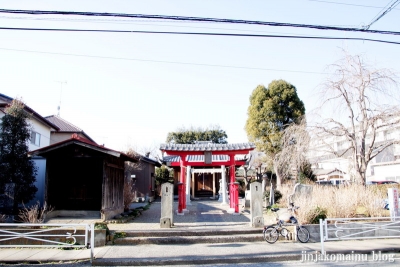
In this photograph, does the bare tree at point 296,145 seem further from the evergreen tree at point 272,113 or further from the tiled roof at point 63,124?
the tiled roof at point 63,124

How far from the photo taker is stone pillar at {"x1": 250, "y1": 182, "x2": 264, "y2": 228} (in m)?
10.6

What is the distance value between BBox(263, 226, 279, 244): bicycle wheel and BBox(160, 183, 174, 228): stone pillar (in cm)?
342

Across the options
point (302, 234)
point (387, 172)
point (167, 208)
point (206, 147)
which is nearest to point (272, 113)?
point (206, 147)

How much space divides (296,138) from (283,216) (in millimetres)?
6412

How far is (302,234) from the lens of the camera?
9586mm

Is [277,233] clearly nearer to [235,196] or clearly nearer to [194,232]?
[194,232]

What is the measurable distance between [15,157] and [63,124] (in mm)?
16074

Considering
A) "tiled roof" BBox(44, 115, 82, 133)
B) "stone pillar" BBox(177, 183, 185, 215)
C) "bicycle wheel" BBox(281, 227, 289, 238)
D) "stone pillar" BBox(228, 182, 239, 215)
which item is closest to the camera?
"bicycle wheel" BBox(281, 227, 289, 238)

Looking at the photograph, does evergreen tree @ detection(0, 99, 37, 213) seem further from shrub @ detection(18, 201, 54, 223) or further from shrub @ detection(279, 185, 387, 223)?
shrub @ detection(279, 185, 387, 223)

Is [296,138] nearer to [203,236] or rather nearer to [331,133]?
[331,133]

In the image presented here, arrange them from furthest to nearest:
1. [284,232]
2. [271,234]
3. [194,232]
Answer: [194,232], [284,232], [271,234]

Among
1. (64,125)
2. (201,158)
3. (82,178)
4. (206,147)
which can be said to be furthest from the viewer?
(64,125)

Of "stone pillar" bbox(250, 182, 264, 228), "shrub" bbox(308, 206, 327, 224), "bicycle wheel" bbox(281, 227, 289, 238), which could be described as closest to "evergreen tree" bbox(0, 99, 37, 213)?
"stone pillar" bbox(250, 182, 264, 228)

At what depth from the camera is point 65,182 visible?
1379 centimetres
